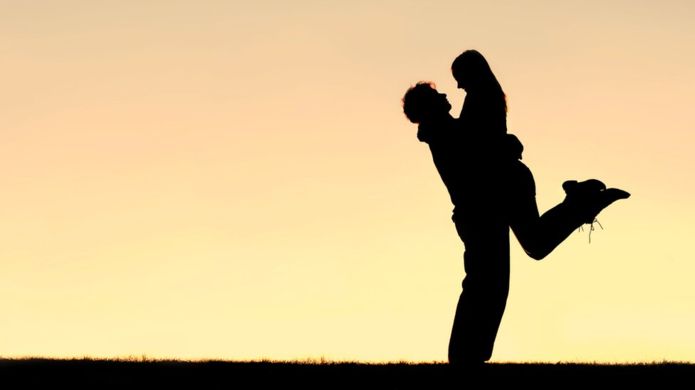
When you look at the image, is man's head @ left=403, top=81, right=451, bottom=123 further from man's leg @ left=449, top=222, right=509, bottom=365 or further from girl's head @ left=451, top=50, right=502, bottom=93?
man's leg @ left=449, top=222, right=509, bottom=365

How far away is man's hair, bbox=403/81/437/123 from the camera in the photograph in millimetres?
10945

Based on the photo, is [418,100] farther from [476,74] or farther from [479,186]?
[479,186]

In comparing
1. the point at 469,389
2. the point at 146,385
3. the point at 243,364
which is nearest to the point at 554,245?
the point at 469,389

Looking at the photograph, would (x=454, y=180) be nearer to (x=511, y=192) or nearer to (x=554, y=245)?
(x=511, y=192)

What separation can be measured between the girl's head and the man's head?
0.28 metres

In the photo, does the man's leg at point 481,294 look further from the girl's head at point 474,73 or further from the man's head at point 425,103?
the girl's head at point 474,73

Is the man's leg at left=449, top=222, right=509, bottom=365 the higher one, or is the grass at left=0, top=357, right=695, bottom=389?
the man's leg at left=449, top=222, right=509, bottom=365

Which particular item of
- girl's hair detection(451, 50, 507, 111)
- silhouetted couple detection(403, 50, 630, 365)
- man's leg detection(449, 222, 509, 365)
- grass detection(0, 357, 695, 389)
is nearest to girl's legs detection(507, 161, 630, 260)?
silhouetted couple detection(403, 50, 630, 365)

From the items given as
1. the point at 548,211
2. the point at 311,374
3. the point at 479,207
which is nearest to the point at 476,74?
the point at 479,207

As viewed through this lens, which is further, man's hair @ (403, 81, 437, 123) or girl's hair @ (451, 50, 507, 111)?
man's hair @ (403, 81, 437, 123)

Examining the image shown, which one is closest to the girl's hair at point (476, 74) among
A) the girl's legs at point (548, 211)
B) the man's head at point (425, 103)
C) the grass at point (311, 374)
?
the man's head at point (425, 103)

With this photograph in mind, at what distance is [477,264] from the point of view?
1080 cm

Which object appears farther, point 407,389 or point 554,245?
point 554,245

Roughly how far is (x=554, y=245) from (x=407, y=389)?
9.53ft
